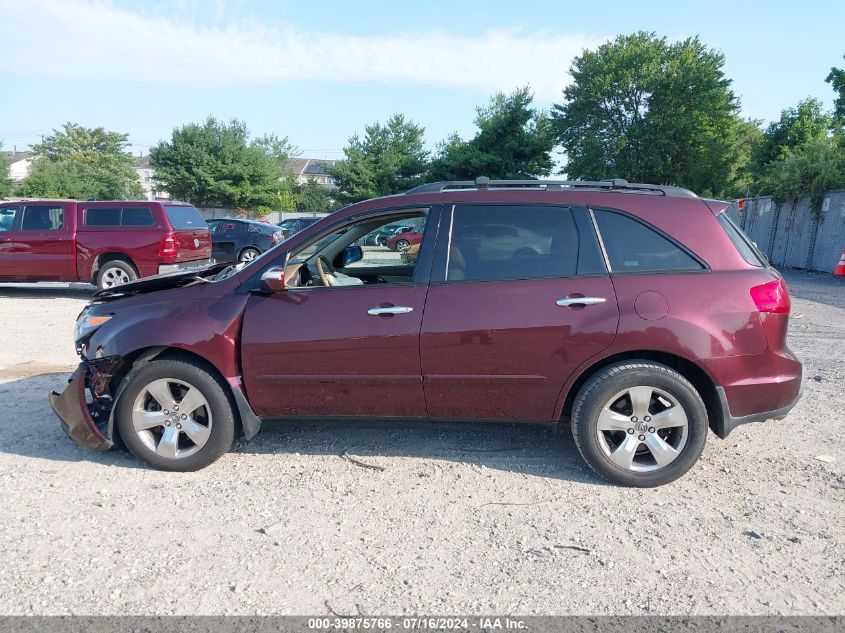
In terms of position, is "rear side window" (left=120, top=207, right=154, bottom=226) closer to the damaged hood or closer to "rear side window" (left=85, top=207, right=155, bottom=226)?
"rear side window" (left=85, top=207, right=155, bottom=226)

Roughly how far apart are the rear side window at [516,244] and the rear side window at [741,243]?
2.79ft

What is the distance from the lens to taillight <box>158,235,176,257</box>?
1219cm

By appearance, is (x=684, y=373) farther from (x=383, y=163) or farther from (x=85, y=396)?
(x=383, y=163)

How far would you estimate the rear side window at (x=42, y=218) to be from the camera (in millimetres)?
12172

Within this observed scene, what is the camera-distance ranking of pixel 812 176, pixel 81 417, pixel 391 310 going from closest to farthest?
1. pixel 391 310
2. pixel 81 417
3. pixel 812 176

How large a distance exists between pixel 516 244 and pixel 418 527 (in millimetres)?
1830

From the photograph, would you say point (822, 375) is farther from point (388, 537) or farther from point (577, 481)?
point (388, 537)

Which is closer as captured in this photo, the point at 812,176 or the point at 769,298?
the point at 769,298

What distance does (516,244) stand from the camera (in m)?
4.27

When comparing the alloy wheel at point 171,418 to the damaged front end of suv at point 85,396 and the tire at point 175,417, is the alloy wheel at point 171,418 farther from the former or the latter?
the damaged front end of suv at point 85,396

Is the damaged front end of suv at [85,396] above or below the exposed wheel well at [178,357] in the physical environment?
below

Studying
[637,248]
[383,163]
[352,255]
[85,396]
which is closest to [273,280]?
[352,255]

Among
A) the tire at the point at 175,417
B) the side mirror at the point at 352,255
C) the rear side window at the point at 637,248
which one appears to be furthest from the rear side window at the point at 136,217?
the rear side window at the point at 637,248

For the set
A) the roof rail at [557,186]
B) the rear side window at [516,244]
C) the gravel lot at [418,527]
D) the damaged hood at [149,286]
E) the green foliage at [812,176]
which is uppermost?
the green foliage at [812,176]
